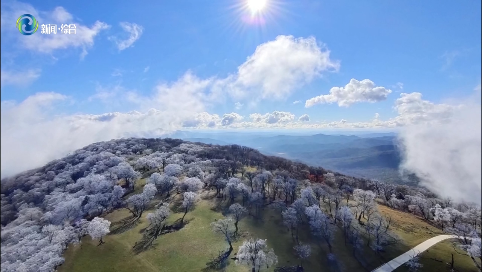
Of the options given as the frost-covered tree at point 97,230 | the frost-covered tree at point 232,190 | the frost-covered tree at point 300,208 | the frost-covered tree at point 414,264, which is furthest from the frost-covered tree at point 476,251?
the frost-covered tree at point 97,230

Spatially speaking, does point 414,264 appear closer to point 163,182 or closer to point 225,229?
point 225,229

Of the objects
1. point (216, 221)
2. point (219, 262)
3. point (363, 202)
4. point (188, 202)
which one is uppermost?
point (188, 202)

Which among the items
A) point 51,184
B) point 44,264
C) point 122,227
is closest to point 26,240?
point 44,264

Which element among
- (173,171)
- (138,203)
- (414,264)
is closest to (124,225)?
(138,203)

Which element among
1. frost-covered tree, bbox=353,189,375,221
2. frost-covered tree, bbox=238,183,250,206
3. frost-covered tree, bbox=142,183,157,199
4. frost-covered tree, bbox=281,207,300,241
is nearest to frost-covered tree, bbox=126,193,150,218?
frost-covered tree, bbox=142,183,157,199

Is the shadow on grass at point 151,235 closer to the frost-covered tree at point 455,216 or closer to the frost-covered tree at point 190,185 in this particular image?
the frost-covered tree at point 190,185

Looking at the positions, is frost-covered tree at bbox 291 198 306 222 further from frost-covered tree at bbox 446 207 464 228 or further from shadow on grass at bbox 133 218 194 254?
frost-covered tree at bbox 446 207 464 228
